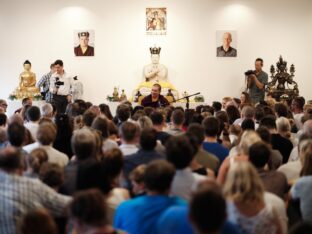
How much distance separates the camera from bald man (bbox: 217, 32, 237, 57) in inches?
590

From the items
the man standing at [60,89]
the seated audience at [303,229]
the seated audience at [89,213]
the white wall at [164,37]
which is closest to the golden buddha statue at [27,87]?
the man standing at [60,89]

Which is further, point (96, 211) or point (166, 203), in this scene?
point (166, 203)

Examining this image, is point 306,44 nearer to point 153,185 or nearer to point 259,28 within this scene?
point 259,28

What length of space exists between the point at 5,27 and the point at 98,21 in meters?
2.75

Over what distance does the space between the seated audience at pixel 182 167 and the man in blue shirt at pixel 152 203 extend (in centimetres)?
46

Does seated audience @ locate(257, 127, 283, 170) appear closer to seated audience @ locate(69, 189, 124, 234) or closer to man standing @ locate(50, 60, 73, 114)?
seated audience @ locate(69, 189, 124, 234)

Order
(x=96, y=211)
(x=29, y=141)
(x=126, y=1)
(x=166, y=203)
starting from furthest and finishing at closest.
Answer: (x=126, y=1) → (x=29, y=141) → (x=166, y=203) → (x=96, y=211)

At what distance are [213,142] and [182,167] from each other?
5.63ft

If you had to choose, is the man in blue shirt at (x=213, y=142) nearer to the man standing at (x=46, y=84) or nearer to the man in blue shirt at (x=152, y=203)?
the man in blue shirt at (x=152, y=203)

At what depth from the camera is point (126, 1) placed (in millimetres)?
14992

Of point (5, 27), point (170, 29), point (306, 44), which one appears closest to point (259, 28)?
point (306, 44)

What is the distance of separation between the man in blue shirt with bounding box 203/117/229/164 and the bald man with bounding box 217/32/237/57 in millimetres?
10121

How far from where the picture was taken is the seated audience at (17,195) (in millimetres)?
3061

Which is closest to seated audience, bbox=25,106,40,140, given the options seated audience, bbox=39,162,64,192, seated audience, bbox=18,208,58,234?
seated audience, bbox=39,162,64,192
